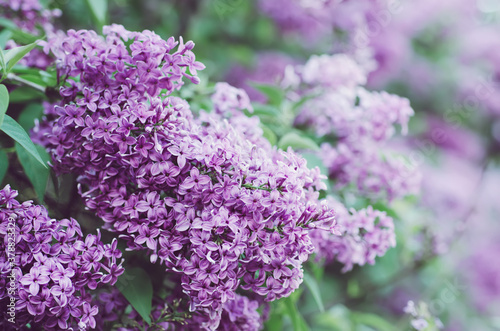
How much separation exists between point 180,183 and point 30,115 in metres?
0.39

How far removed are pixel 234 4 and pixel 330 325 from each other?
135 centimetres

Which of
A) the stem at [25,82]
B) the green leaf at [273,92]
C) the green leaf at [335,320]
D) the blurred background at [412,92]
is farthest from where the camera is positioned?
the blurred background at [412,92]

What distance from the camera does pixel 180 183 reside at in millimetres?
725

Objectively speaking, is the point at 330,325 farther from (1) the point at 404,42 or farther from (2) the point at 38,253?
(1) the point at 404,42

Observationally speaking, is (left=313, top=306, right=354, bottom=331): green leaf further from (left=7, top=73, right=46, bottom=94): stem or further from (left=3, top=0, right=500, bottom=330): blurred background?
(left=7, top=73, right=46, bottom=94): stem

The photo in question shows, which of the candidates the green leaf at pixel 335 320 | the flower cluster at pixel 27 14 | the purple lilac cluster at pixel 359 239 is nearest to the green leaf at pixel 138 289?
the purple lilac cluster at pixel 359 239

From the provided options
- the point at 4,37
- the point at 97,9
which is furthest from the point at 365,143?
the point at 4,37

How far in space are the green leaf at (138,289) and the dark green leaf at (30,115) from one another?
0.36 m

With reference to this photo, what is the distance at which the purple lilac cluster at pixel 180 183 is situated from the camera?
27.4 inches

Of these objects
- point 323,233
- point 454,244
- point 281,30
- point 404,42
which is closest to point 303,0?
point 281,30

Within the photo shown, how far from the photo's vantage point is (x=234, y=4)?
210 cm

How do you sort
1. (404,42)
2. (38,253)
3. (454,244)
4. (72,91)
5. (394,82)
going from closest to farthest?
(38,253) → (72,91) → (454,244) → (404,42) → (394,82)

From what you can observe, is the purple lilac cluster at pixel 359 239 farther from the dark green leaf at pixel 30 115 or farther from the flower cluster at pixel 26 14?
the flower cluster at pixel 26 14

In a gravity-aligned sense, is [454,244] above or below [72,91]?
below
